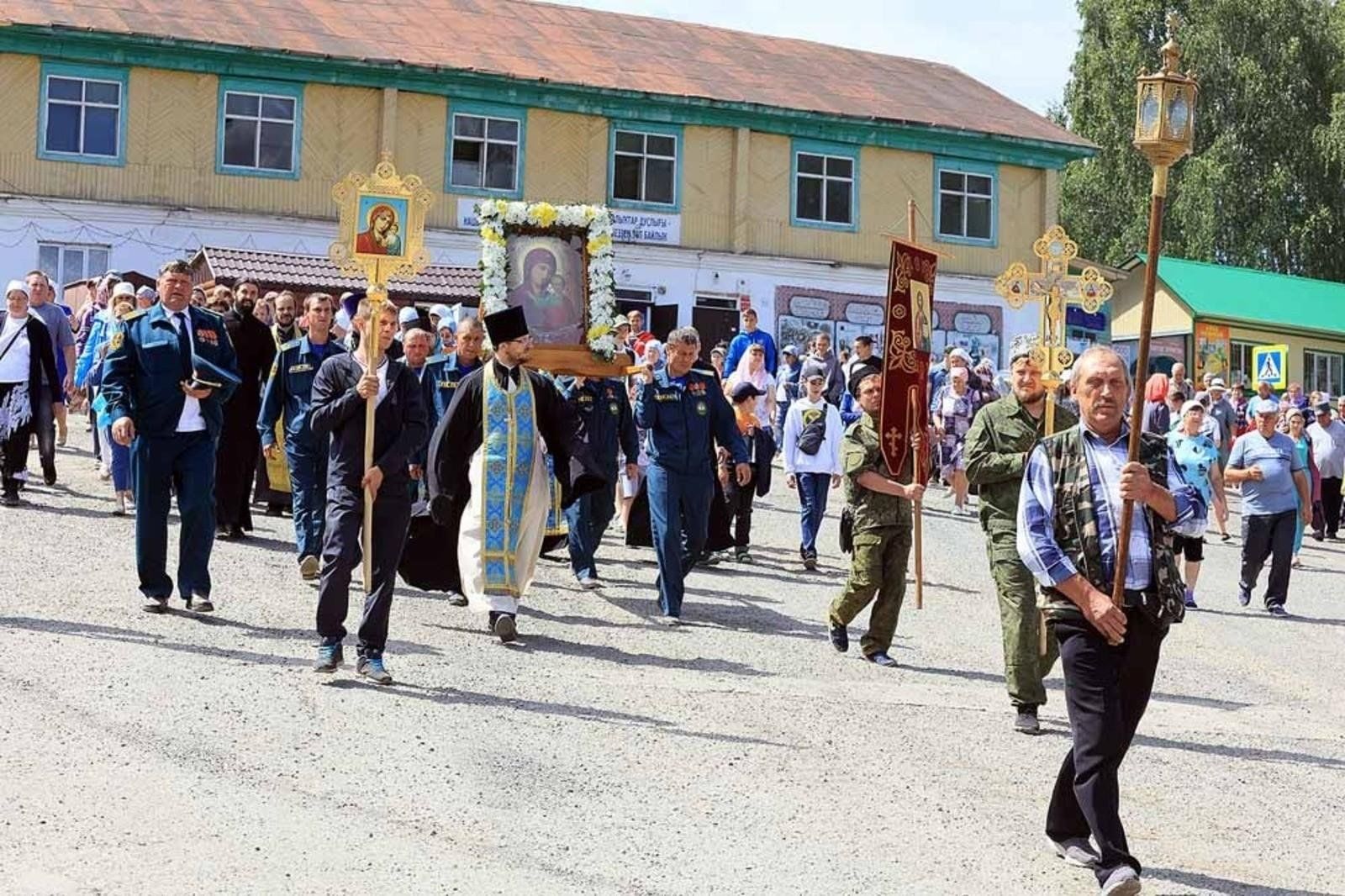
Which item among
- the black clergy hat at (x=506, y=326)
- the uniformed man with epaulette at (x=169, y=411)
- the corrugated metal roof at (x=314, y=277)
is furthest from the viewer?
the corrugated metal roof at (x=314, y=277)

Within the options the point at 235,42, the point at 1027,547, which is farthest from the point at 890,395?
the point at 235,42

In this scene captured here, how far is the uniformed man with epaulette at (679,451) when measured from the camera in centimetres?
1309

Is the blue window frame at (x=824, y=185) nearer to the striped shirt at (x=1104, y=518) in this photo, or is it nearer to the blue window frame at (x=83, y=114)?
the blue window frame at (x=83, y=114)

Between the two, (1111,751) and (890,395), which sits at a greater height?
(890,395)

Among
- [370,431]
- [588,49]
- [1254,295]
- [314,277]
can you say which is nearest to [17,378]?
[370,431]

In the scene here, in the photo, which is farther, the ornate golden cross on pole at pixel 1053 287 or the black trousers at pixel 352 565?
the ornate golden cross on pole at pixel 1053 287

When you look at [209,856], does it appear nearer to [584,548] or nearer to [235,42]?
[584,548]

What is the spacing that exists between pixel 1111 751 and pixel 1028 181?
33472 mm

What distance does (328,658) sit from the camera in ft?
32.8

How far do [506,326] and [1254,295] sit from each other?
37.5 m

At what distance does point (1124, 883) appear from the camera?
21.9 ft

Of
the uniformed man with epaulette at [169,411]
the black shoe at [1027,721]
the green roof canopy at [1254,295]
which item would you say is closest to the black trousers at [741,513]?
the uniformed man with epaulette at [169,411]

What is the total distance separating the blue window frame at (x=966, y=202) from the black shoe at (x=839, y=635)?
87.2 feet

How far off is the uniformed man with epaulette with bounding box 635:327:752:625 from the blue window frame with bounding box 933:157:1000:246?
25.4 m
